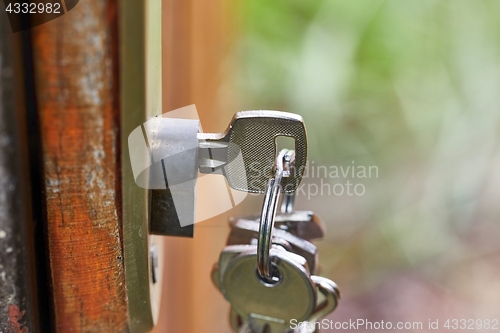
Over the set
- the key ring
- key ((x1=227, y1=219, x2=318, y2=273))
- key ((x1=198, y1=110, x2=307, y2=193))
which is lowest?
key ((x1=227, y1=219, x2=318, y2=273))

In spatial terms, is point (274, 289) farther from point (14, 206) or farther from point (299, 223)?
point (14, 206)

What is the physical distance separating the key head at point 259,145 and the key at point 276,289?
0.18ft

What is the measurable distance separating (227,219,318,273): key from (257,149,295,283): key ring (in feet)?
0.12

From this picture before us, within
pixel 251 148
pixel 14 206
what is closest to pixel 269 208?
pixel 251 148

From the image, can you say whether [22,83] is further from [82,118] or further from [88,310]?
[88,310]

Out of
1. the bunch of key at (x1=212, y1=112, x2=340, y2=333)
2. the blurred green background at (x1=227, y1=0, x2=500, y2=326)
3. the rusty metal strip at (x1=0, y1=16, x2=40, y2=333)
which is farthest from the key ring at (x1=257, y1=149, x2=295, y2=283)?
the blurred green background at (x1=227, y1=0, x2=500, y2=326)

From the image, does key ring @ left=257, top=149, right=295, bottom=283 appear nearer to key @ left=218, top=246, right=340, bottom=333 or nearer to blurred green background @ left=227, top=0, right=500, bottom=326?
key @ left=218, top=246, right=340, bottom=333

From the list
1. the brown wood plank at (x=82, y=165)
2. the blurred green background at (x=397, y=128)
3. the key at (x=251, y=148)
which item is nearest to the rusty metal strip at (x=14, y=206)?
the brown wood plank at (x=82, y=165)

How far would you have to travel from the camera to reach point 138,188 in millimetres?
281

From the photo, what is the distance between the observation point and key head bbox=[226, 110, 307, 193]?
31cm

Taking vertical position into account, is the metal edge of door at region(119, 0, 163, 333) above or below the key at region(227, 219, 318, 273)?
above

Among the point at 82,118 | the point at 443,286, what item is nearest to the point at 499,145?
the point at 443,286

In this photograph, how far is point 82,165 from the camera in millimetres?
262

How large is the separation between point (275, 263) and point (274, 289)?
3 cm
